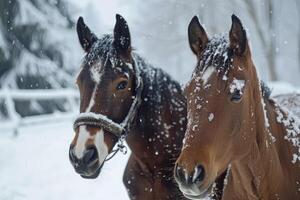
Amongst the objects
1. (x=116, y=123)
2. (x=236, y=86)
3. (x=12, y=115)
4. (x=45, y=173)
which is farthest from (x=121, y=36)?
(x=12, y=115)

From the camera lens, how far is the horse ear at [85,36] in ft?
13.0

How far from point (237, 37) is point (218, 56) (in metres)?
0.18

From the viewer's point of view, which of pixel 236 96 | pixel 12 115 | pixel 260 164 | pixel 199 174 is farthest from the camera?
pixel 12 115

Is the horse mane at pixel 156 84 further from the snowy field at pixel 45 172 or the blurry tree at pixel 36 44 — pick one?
the blurry tree at pixel 36 44

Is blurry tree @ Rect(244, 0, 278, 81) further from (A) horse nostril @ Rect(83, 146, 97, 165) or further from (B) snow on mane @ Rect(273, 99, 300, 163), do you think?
(A) horse nostril @ Rect(83, 146, 97, 165)

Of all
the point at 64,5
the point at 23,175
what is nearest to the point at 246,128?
the point at 23,175

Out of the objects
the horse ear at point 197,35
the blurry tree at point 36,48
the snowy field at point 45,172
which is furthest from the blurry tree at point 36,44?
the horse ear at point 197,35

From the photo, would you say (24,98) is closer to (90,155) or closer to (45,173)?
(45,173)

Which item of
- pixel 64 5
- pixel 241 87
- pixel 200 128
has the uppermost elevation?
pixel 64 5

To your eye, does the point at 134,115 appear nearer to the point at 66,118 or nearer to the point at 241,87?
the point at 241,87

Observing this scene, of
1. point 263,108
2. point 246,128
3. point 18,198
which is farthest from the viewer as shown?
point 18,198

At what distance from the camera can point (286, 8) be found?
23.9m

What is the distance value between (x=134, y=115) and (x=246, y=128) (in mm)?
1274

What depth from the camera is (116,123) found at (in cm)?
361
